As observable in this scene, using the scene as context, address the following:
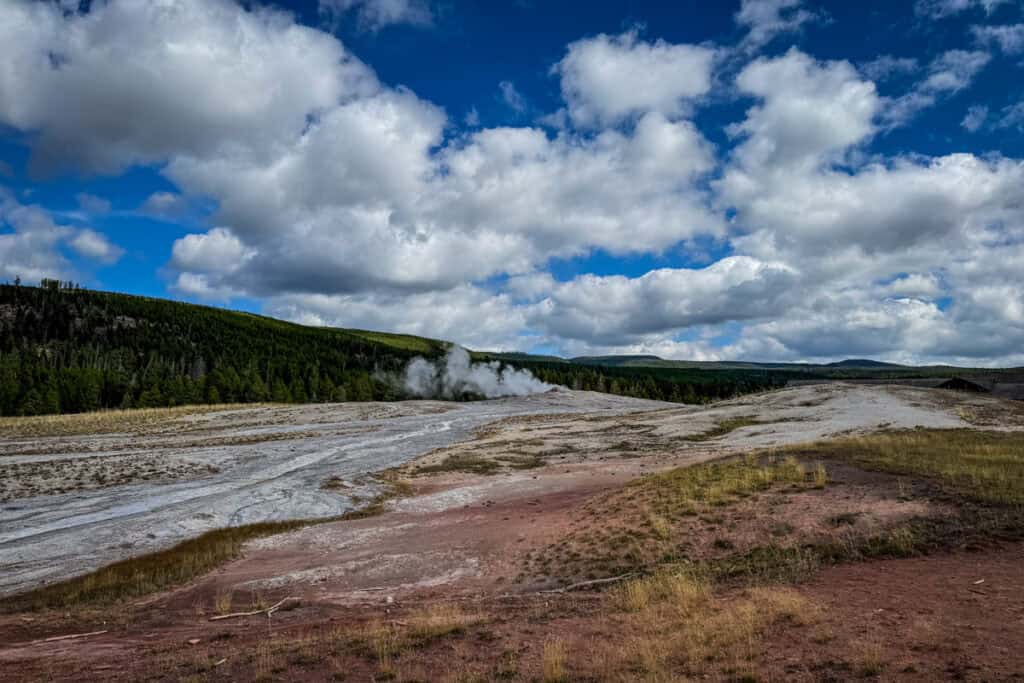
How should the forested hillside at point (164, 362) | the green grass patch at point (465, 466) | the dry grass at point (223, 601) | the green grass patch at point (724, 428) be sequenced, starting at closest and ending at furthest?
→ the dry grass at point (223, 601) < the green grass patch at point (465, 466) < the green grass patch at point (724, 428) < the forested hillside at point (164, 362)

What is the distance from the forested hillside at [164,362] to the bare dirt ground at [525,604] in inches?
3287

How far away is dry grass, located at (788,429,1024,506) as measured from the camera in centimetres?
1742

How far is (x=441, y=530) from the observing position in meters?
22.5

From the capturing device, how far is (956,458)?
23219 mm

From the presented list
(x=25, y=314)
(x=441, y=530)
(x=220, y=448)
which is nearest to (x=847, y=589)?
(x=441, y=530)

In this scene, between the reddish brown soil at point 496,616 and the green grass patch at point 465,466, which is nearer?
the reddish brown soil at point 496,616

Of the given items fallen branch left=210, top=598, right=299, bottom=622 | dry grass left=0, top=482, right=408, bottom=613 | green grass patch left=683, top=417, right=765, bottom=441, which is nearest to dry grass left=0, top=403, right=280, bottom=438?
dry grass left=0, top=482, right=408, bottom=613

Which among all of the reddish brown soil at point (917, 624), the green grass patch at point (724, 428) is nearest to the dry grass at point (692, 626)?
the reddish brown soil at point (917, 624)

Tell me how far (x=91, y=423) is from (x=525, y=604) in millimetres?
80749

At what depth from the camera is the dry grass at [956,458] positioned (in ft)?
57.2

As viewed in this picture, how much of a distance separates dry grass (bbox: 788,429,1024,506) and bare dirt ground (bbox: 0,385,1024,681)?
1363 mm

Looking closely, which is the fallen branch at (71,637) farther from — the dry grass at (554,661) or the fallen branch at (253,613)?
the dry grass at (554,661)

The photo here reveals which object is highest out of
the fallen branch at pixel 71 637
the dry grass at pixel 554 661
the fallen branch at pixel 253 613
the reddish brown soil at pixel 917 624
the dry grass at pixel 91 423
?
the reddish brown soil at pixel 917 624

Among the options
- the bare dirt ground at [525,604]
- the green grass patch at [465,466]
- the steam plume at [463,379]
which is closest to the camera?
the bare dirt ground at [525,604]
